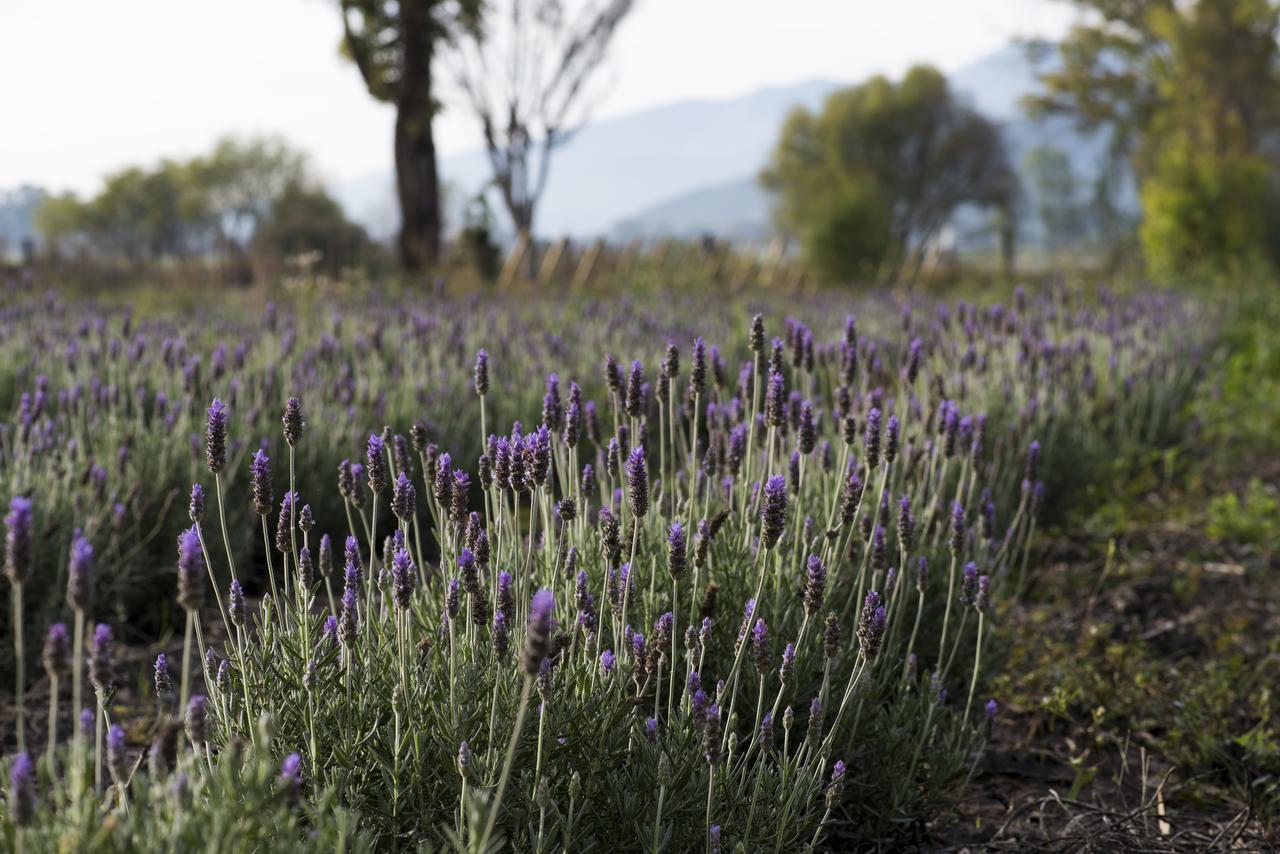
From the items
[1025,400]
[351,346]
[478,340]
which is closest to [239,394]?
[351,346]

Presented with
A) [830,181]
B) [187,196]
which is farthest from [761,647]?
[187,196]

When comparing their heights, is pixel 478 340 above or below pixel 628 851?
above

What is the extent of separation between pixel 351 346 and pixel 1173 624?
422 centimetres

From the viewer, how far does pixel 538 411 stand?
15.9ft

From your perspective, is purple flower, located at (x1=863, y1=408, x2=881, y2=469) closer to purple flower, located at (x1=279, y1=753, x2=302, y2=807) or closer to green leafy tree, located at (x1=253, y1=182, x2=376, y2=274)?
purple flower, located at (x1=279, y1=753, x2=302, y2=807)

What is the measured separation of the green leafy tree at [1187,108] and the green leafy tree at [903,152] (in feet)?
23.3

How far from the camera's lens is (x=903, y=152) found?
46875mm

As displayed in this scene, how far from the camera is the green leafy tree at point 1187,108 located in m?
15.7

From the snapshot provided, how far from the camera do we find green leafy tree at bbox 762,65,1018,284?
4559cm

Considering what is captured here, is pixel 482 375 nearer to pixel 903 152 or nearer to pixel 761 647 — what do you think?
pixel 761 647

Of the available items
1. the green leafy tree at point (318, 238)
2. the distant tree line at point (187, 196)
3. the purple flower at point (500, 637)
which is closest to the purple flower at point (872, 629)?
the purple flower at point (500, 637)

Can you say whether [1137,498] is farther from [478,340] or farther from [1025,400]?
[478,340]

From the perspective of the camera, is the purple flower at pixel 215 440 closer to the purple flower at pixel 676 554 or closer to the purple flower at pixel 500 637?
the purple flower at pixel 500 637

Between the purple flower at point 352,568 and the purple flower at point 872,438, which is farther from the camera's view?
the purple flower at point 872,438
